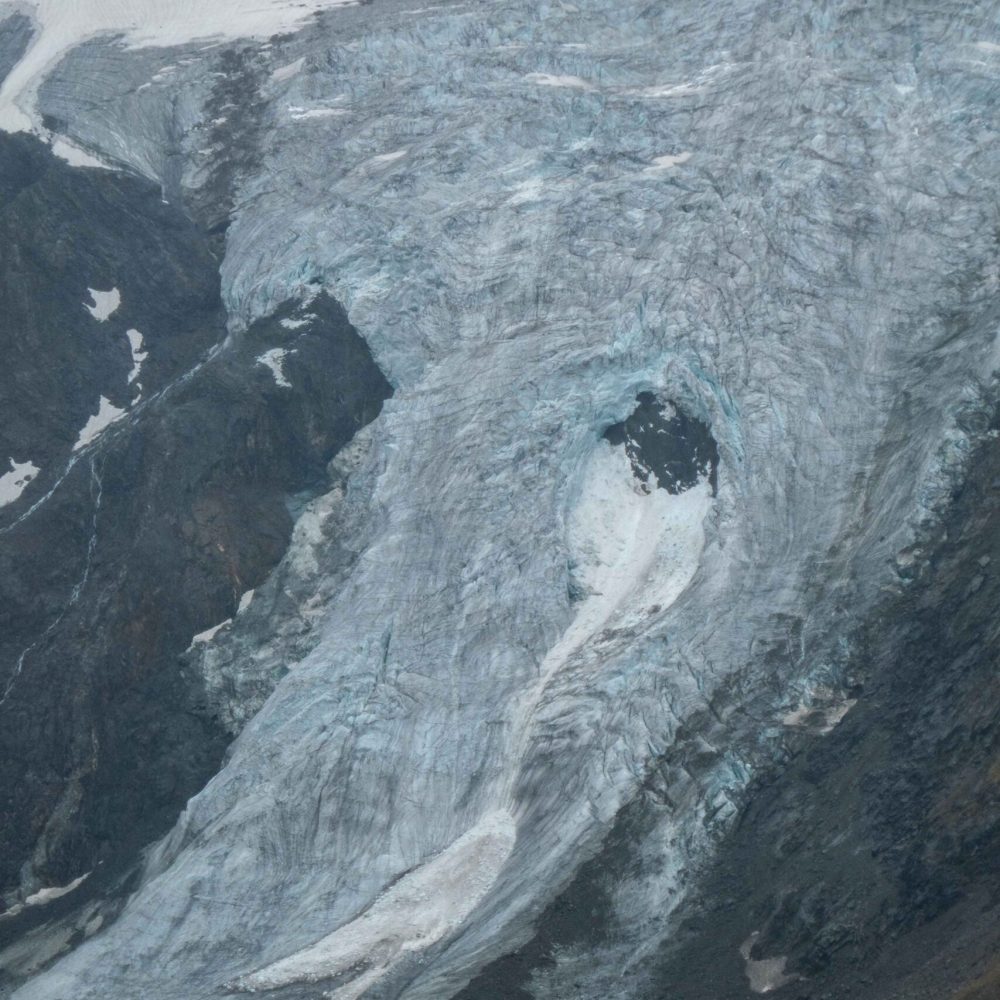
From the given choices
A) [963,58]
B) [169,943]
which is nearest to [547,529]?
[169,943]

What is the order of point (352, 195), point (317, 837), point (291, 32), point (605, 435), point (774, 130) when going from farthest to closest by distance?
point (291, 32)
point (352, 195)
point (774, 130)
point (605, 435)
point (317, 837)

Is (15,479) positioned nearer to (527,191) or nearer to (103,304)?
(103,304)

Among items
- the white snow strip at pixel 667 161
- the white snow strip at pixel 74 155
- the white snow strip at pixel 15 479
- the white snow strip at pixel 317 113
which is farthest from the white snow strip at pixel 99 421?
the white snow strip at pixel 667 161

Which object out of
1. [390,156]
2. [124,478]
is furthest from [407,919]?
[390,156]

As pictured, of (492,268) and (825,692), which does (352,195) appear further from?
(825,692)

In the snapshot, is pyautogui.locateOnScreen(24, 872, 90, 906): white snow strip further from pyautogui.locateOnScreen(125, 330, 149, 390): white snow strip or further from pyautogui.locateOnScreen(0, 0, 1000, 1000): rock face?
pyautogui.locateOnScreen(125, 330, 149, 390): white snow strip

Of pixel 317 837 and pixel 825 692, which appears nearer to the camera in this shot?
pixel 825 692

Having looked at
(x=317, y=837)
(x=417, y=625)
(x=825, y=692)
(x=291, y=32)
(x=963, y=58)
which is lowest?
(x=825, y=692)
